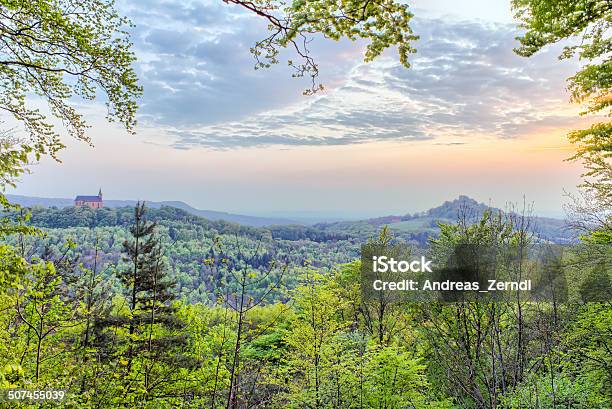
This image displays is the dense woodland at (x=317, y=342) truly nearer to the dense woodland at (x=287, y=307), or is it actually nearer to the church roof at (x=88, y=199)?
the dense woodland at (x=287, y=307)

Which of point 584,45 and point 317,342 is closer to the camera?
point 584,45

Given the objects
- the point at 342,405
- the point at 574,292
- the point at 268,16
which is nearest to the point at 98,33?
the point at 268,16

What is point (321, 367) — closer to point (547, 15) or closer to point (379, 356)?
point (379, 356)

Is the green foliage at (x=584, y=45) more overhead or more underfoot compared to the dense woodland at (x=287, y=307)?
more overhead

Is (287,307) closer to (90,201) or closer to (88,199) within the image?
(90,201)

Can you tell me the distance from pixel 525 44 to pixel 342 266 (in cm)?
1864

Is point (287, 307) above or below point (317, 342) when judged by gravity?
above

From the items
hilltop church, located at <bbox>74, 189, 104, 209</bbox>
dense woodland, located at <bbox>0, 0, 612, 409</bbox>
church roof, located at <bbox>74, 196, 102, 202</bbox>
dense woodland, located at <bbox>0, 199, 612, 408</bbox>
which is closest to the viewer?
dense woodland, located at <bbox>0, 0, 612, 409</bbox>

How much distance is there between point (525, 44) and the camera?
6699mm

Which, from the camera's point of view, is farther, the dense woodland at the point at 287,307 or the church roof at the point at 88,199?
the church roof at the point at 88,199

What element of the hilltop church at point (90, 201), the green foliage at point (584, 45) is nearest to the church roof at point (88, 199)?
the hilltop church at point (90, 201)

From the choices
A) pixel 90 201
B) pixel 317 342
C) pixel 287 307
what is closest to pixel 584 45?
pixel 287 307

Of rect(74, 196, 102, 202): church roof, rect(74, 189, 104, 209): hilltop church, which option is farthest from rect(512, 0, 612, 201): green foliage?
rect(74, 196, 102, 202): church roof

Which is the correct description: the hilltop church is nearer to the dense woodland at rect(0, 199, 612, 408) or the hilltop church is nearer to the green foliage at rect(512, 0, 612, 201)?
the dense woodland at rect(0, 199, 612, 408)
